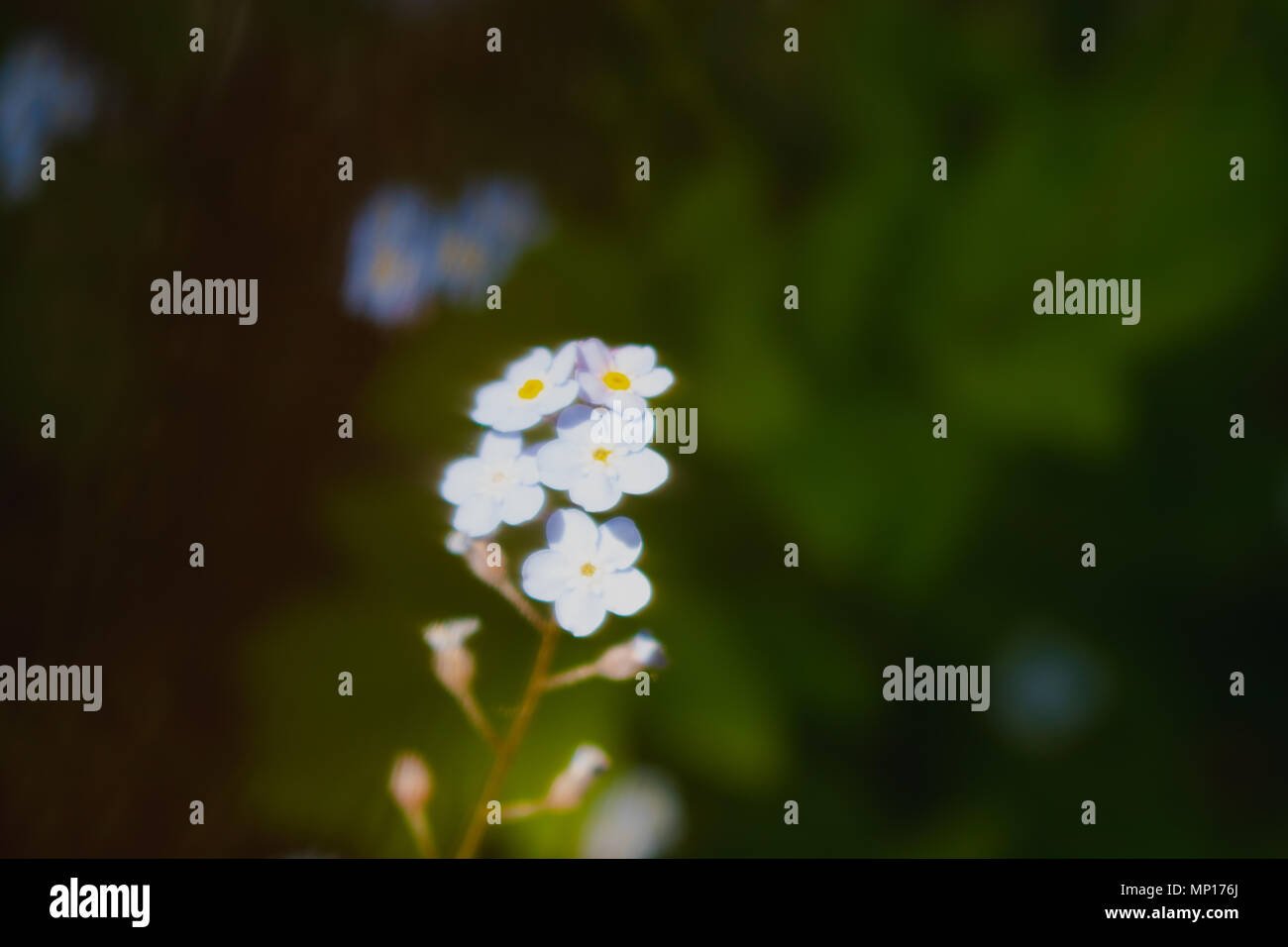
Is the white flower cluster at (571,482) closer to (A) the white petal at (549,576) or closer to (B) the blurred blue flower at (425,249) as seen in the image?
(A) the white petal at (549,576)

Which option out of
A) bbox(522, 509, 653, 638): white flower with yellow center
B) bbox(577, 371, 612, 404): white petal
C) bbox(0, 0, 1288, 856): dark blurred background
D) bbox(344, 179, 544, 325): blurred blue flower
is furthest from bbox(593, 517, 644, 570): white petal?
bbox(344, 179, 544, 325): blurred blue flower

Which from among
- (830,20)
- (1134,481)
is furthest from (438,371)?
(1134,481)

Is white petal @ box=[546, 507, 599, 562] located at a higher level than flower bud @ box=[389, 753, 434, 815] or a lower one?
higher

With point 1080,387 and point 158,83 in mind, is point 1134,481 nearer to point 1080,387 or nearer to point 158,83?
point 1080,387

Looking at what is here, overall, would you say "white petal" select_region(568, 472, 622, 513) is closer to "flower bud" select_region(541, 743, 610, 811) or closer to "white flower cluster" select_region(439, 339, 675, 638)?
"white flower cluster" select_region(439, 339, 675, 638)

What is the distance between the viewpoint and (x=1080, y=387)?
0.97 meters

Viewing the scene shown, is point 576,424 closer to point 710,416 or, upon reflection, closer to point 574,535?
point 574,535

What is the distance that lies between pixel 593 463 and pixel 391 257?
0.43 metres

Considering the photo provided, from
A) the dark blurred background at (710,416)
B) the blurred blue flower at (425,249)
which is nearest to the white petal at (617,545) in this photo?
the dark blurred background at (710,416)

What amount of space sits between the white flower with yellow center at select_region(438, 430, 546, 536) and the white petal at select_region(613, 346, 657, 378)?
0.12m

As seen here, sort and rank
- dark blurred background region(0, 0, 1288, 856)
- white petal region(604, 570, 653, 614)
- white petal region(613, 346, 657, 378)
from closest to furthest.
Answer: white petal region(604, 570, 653, 614), white petal region(613, 346, 657, 378), dark blurred background region(0, 0, 1288, 856)

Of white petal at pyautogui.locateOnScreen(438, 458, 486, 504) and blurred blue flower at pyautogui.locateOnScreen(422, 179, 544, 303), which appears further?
blurred blue flower at pyautogui.locateOnScreen(422, 179, 544, 303)

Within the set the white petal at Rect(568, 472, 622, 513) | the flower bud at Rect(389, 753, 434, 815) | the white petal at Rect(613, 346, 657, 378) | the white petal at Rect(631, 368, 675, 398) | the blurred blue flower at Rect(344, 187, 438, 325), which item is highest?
the blurred blue flower at Rect(344, 187, 438, 325)

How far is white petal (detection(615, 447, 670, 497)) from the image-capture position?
76 centimetres
